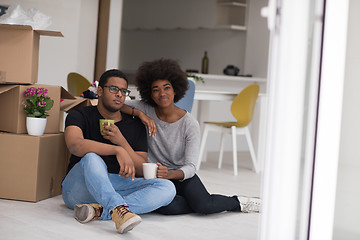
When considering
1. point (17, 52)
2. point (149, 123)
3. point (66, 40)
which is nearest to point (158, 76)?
point (149, 123)

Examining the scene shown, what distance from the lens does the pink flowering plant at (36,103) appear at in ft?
Answer: 10.1

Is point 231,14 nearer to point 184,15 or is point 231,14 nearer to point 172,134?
point 184,15

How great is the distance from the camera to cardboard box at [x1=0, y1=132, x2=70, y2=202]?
9.91 feet

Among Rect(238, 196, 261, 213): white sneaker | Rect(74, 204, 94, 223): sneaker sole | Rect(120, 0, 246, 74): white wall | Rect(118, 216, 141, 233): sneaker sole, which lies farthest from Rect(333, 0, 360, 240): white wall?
Rect(120, 0, 246, 74): white wall

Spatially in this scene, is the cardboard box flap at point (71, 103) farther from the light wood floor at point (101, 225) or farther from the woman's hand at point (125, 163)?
the woman's hand at point (125, 163)

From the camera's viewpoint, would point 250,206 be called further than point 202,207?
Yes

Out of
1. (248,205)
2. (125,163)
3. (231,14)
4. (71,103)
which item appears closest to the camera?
(125,163)

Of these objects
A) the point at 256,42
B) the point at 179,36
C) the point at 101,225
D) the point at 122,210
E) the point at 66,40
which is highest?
the point at 179,36

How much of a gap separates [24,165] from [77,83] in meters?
2.14

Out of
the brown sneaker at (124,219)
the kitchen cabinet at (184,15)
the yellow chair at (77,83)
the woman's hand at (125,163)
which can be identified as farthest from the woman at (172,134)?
the kitchen cabinet at (184,15)

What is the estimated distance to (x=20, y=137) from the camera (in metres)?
3.05

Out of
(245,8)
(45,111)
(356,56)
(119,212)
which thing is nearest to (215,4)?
(245,8)

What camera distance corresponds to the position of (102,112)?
9.32 ft

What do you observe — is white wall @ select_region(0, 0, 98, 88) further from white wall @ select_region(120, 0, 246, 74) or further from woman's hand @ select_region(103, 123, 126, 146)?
woman's hand @ select_region(103, 123, 126, 146)
